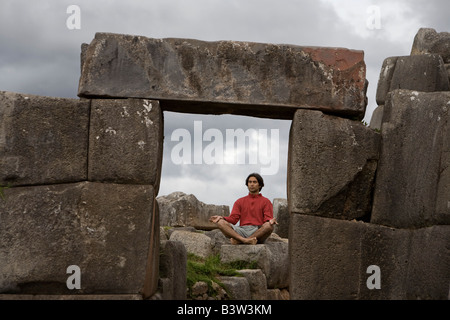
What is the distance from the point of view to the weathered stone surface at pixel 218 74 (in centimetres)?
643

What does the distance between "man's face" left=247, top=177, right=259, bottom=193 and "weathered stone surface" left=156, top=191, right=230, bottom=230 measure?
5.07 metres

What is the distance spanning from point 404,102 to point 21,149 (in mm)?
3820

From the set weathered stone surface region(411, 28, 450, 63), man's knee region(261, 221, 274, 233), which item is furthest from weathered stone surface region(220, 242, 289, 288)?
weathered stone surface region(411, 28, 450, 63)

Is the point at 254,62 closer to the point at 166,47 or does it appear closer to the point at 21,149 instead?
the point at 166,47

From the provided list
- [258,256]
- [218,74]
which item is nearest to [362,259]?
[218,74]

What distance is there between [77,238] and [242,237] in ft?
12.1

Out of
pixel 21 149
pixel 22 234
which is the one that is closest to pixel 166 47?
pixel 21 149

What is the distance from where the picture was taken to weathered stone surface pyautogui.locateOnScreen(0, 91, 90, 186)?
630 cm

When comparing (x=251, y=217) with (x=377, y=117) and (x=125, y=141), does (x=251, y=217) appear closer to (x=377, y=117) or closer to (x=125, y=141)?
(x=377, y=117)

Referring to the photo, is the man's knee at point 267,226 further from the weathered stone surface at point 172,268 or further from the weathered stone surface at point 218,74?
the weathered stone surface at point 218,74

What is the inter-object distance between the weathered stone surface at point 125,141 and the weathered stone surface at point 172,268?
1.15m

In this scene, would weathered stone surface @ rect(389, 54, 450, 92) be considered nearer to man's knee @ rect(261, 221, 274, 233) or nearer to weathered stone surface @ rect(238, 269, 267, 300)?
man's knee @ rect(261, 221, 274, 233)

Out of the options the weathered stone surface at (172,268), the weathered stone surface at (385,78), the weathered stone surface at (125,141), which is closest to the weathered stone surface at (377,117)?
the weathered stone surface at (385,78)

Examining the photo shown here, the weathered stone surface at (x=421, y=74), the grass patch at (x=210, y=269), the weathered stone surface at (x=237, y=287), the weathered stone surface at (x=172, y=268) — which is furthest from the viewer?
the weathered stone surface at (x=421, y=74)
